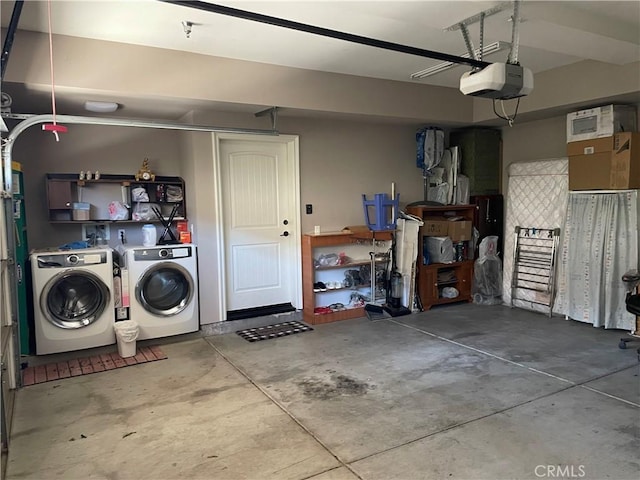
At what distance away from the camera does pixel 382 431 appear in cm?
282

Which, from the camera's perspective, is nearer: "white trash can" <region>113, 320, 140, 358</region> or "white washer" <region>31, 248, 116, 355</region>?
"white washer" <region>31, 248, 116, 355</region>

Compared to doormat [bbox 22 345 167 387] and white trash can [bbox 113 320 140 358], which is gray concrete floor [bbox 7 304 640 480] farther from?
white trash can [bbox 113 320 140 358]

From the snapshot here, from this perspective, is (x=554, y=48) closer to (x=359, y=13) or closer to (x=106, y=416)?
(x=359, y=13)

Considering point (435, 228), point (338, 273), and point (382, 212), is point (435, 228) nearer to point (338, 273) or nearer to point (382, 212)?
point (382, 212)

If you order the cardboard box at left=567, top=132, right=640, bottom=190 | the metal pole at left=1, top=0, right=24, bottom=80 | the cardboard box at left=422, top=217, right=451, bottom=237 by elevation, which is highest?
the metal pole at left=1, top=0, right=24, bottom=80

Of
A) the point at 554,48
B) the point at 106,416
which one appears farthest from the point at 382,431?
the point at 554,48

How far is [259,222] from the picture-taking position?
533 cm

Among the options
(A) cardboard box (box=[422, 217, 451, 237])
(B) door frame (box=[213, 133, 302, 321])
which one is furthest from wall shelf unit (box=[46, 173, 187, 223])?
(A) cardboard box (box=[422, 217, 451, 237])

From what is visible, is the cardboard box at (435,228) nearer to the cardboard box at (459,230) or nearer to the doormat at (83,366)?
the cardboard box at (459,230)

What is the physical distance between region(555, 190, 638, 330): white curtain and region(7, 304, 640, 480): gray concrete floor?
0.36 meters

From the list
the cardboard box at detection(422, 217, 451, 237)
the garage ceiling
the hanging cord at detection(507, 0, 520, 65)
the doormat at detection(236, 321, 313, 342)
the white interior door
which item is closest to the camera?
the hanging cord at detection(507, 0, 520, 65)

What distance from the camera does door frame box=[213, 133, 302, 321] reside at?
4.93 metres

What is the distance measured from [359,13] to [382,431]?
112 inches

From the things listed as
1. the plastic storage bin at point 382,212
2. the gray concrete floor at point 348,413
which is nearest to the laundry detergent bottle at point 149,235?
the gray concrete floor at point 348,413
